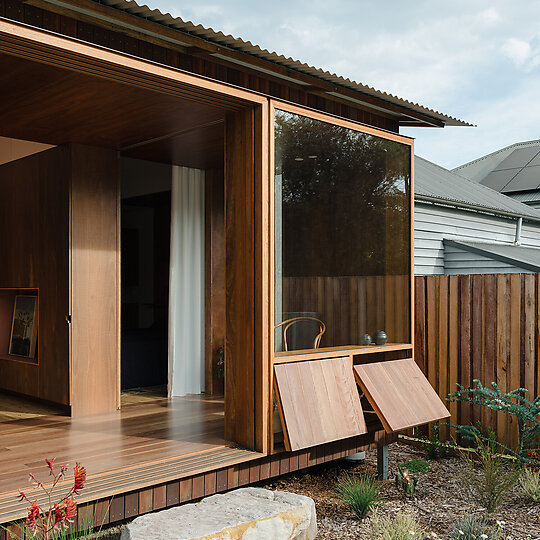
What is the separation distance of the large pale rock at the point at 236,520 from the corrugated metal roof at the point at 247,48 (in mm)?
2794

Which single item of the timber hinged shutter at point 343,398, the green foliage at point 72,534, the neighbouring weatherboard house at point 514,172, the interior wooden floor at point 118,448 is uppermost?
the neighbouring weatherboard house at point 514,172

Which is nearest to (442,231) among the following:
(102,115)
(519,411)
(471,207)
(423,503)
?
(471,207)

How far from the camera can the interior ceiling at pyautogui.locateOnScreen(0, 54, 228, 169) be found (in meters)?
4.08

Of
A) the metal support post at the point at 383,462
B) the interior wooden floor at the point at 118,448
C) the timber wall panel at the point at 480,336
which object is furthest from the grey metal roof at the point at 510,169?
the interior wooden floor at the point at 118,448

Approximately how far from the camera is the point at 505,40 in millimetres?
23797

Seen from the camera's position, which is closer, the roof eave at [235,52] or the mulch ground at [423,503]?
the roof eave at [235,52]

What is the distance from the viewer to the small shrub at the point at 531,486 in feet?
15.2

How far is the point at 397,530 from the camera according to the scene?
3814 mm

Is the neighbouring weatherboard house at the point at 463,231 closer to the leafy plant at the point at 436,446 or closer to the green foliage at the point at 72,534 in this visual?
the leafy plant at the point at 436,446

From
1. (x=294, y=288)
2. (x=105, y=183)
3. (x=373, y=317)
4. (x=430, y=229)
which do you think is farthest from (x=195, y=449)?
(x=430, y=229)

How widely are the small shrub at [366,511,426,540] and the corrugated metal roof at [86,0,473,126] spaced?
308cm

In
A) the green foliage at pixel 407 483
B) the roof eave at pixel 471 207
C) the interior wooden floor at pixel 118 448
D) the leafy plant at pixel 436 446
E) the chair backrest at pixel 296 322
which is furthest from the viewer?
the roof eave at pixel 471 207

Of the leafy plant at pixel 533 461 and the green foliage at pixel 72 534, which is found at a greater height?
the green foliage at pixel 72 534

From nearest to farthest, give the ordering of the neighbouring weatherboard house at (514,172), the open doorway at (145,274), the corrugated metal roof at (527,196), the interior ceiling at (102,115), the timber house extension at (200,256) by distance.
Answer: the timber house extension at (200,256) → the interior ceiling at (102,115) → the open doorway at (145,274) → the corrugated metal roof at (527,196) → the neighbouring weatherboard house at (514,172)
